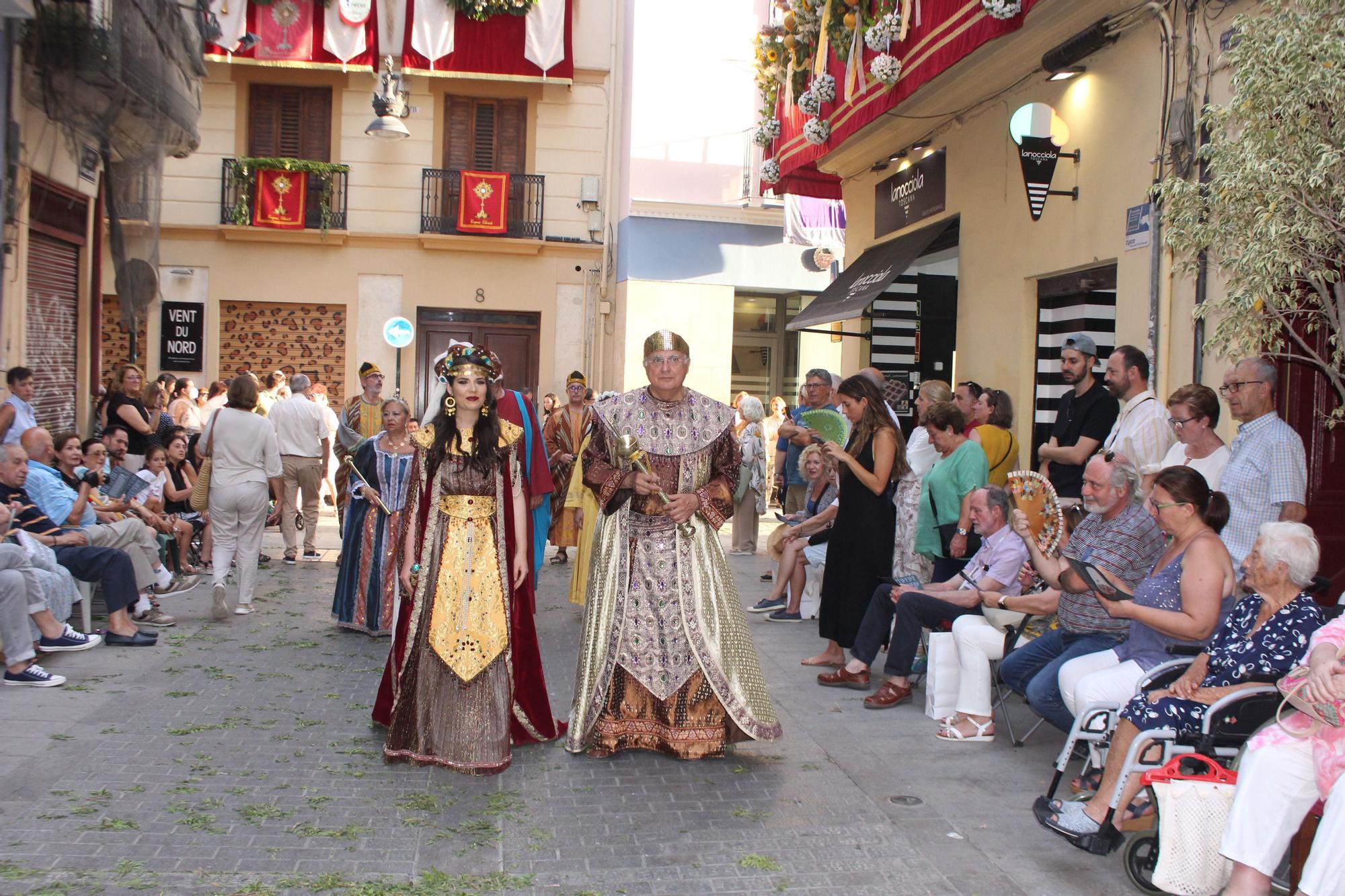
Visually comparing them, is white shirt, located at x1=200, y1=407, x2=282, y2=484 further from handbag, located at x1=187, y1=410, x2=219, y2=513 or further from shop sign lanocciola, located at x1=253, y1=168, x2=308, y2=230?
shop sign lanocciola, located at x1=253, y1=168, x2=308, y2=230

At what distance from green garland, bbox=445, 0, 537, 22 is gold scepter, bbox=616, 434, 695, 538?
16155 millimetres

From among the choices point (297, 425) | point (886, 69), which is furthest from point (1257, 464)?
point (297, 425)

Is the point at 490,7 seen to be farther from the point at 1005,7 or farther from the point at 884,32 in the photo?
the point at 1005,7

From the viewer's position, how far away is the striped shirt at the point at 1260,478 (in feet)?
18.3

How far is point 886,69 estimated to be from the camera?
A: 33.6ft

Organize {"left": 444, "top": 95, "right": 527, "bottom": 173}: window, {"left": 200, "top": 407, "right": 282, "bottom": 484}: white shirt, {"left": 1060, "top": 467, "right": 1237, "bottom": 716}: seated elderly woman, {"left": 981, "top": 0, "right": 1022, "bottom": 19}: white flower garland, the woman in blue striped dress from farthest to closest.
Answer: {"left": 444, "top": 95, "right": 527, "bottom": 173}: window
{"left": 200, "top": 407, "right": 282, "bottom": 484}: white shirt
the woman in blue striped dress
{"left": 981, "top": 0, "right": 1022, "bottom": 19}: white flower garland
{"left": 1060, "top": 467, "right": 1237, "bottom": 716}: seated elderly woman

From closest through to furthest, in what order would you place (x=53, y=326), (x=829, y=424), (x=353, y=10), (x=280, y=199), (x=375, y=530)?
(x=829, y=424), (x=375, y=530), (x=53, y=326), (x=353, y=10), (x=280, y=199)

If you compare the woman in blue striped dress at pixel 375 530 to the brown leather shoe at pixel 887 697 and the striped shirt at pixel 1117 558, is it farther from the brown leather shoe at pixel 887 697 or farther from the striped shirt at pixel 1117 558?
the striped shirt at pixel 1117 558

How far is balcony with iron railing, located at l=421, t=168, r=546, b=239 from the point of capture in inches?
810

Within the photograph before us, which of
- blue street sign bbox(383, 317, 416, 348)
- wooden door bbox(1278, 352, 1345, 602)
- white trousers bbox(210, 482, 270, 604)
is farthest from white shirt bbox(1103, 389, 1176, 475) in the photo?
blue street sign bbox(383, 317, 416, 348)

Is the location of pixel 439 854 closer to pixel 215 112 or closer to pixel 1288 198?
pixel 1288 198

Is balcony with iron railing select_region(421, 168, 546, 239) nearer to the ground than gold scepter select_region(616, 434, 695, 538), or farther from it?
farther from it

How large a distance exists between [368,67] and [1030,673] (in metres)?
17.4

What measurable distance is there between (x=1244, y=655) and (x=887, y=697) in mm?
2563
